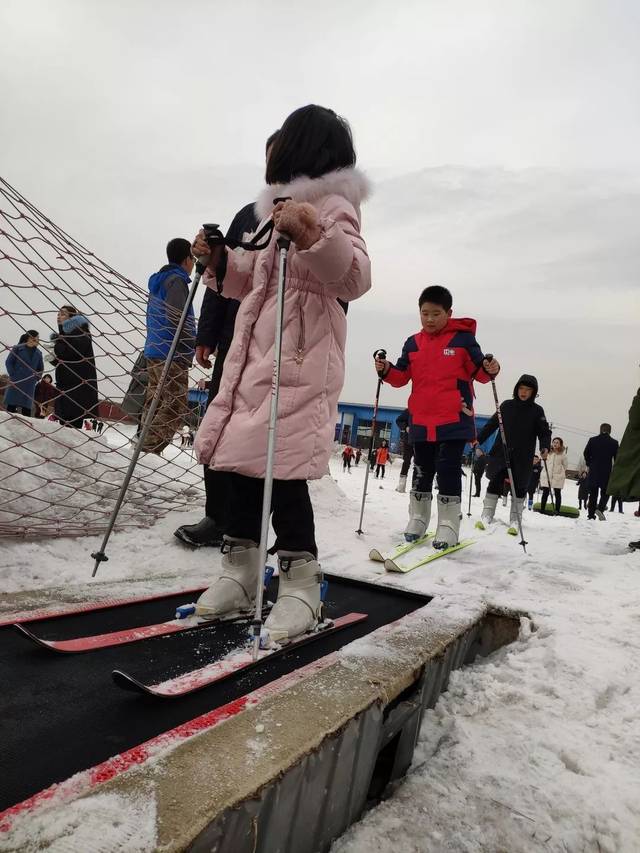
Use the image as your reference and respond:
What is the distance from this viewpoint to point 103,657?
148cm

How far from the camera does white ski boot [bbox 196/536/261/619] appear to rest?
182 cm

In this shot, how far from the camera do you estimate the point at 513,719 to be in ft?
5.18

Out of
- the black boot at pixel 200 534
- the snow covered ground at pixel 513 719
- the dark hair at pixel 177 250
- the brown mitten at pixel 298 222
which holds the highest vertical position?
the dark hair at pixel 177 250

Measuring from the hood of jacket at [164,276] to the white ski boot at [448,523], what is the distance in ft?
8.99

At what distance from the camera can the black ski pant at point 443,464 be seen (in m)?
3.80

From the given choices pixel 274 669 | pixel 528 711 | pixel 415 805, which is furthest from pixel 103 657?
pixel 528 711

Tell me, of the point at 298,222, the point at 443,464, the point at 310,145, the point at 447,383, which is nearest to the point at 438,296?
the point at 447,383

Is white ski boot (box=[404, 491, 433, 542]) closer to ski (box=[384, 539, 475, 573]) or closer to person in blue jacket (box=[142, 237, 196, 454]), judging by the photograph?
ski (box=[384, 539, 475, 573])

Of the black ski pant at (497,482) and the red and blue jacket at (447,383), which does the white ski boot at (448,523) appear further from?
the black ski pant at (497,482)

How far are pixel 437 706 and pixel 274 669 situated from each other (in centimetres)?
68

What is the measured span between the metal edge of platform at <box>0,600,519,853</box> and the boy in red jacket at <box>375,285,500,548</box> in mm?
2155

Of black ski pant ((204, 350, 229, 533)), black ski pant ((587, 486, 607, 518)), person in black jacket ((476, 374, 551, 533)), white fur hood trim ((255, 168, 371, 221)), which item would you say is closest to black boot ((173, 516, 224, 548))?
black ski pant ((204, 350, 229, 533))

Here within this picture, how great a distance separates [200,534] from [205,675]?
1.78 m

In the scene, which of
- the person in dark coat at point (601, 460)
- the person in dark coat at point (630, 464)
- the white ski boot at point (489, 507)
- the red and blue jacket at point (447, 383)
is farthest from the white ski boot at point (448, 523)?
the person in dark coat at point (601, 460)
